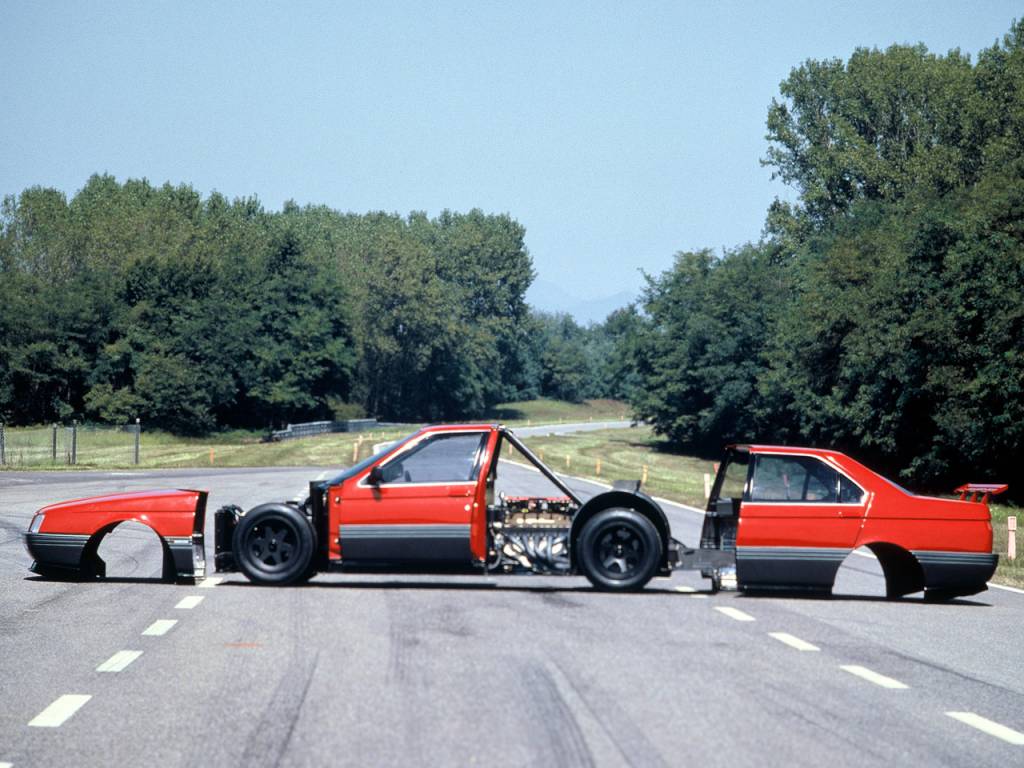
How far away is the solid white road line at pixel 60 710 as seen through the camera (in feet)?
23.5

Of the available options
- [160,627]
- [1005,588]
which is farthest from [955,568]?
[160,627]

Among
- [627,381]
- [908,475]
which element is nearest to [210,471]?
[908,475]

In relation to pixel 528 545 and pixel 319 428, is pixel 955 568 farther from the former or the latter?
pixel 319 428

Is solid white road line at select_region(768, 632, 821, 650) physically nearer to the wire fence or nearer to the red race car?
the red race car

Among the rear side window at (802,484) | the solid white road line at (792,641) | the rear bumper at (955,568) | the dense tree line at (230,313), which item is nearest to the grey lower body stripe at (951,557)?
the rear bumper at (955,568)

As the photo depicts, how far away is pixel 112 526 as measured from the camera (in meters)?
13.4

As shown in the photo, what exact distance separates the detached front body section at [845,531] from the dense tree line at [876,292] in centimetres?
3098

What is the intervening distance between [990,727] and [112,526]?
898 cm

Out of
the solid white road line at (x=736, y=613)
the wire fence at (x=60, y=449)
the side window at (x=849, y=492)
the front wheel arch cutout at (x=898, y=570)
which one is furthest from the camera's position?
the wire fence at (x=60, y=449)

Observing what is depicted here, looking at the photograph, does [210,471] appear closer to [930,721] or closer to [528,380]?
[930,721]

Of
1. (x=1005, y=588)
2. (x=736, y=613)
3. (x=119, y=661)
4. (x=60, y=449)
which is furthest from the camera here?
(x=60, y=449)

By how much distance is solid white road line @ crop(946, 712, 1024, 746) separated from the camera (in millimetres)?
7277

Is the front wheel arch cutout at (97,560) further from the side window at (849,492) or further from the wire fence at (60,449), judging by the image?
the wire fence at (60,449)

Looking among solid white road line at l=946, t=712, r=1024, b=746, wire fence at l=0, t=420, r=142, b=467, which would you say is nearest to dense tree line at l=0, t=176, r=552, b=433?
wire fence at l=0, t=420, r=142, b=467
